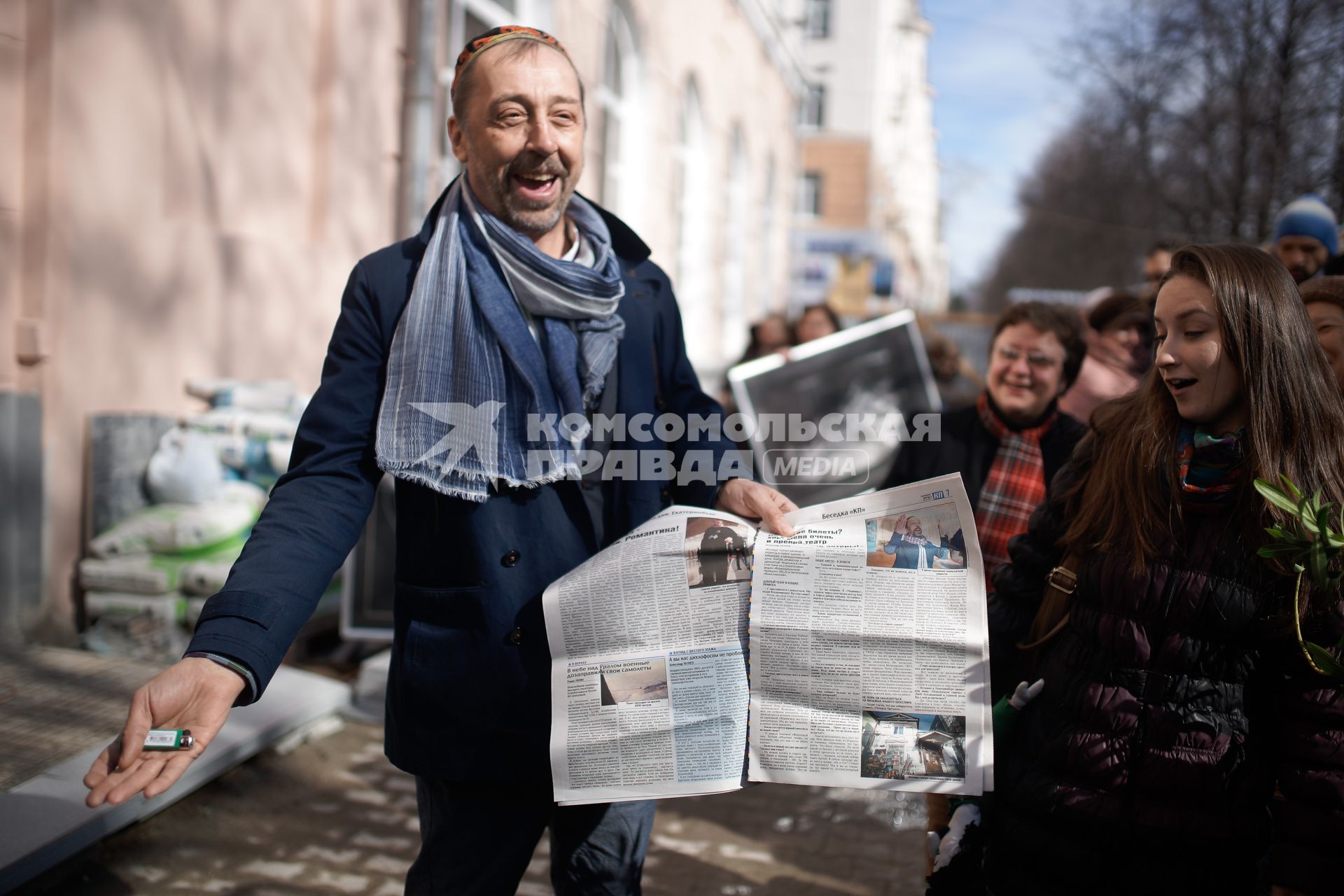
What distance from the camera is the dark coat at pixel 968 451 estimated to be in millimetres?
3520

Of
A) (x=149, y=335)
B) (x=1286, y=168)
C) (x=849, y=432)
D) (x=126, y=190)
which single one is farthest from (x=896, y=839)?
(x=1286, y=168)

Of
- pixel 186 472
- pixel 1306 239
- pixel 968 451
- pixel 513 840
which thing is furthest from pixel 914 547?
pixel 186 472

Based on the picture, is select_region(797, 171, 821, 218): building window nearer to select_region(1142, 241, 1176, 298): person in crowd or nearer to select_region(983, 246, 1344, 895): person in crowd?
select_region(1142, 241, 1176, 298): person in crowd

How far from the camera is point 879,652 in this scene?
72.6 inches

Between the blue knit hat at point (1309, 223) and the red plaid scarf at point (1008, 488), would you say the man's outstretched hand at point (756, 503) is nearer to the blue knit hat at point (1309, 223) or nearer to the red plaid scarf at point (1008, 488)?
the red plaid scarf at point (1008, 488)

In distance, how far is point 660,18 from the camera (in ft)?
40.0

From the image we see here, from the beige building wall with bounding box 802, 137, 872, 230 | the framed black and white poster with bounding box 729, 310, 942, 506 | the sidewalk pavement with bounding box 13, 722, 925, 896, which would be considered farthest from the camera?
the beige building wall with bounding box 802, 137, 872, 230

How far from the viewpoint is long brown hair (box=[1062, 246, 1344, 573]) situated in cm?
181

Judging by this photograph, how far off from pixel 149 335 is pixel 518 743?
3.99m

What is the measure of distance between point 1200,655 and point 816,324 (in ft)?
16.9

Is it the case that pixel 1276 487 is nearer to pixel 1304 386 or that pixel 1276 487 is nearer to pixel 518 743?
pixel 1304 386

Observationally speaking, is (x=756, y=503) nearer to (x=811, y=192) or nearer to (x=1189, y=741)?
(x=1189, y=741)

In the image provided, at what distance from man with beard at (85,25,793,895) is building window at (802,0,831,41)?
41.7 meters

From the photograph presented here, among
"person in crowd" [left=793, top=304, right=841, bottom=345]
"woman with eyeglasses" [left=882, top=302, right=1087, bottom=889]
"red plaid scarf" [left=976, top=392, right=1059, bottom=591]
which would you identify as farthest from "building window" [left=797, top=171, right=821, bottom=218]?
"red plaid scarf" [left=976, top=392, right=1059, bottom=591]
